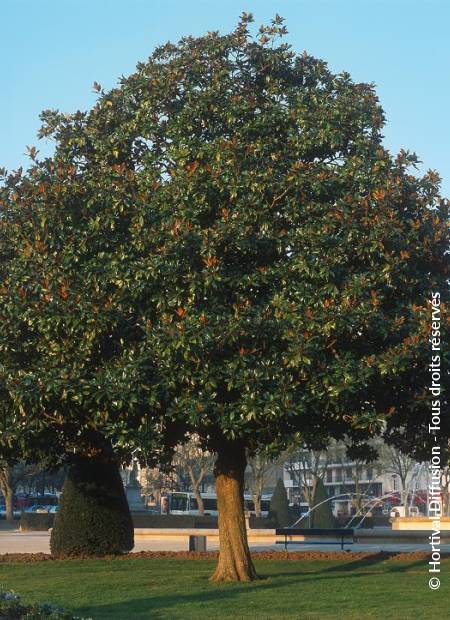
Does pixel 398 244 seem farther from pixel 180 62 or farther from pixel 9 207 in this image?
pixel 9 207

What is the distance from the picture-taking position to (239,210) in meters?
17.0

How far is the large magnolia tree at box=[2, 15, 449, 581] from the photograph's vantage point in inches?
631

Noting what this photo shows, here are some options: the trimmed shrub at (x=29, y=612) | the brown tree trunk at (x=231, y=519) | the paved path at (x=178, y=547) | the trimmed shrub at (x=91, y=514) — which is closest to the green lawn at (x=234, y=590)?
the brown tree trunk at (x=231, y=519)

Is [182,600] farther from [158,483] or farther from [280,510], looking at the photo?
[158,483]

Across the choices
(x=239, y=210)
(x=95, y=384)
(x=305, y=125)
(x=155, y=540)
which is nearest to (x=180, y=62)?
(x=305, y=125)

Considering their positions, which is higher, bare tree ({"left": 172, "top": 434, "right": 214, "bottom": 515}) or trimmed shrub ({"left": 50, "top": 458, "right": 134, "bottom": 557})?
bare tree ({"left": 172, "top": 434, "right": 214, "bottom": 515})

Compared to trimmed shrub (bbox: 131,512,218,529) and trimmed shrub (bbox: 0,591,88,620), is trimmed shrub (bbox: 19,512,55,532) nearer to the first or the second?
trimmed shrub (bbox: 131,512,218,529)

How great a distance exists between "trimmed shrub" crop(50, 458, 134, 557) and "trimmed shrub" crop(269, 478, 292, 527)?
80.8ft

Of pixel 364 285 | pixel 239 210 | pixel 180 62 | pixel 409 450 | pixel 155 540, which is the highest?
pixel 180 62

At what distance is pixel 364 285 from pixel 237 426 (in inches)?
118

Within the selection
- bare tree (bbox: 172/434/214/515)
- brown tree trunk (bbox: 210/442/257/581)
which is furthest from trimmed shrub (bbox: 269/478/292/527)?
brown tree trunk (bbox: 210/442/257/581)

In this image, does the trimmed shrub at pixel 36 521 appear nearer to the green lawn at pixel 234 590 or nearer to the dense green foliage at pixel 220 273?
the green lawn at pixel 234 590

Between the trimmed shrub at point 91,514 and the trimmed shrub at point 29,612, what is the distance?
12198mm

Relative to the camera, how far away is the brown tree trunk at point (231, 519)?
18.3 meters
